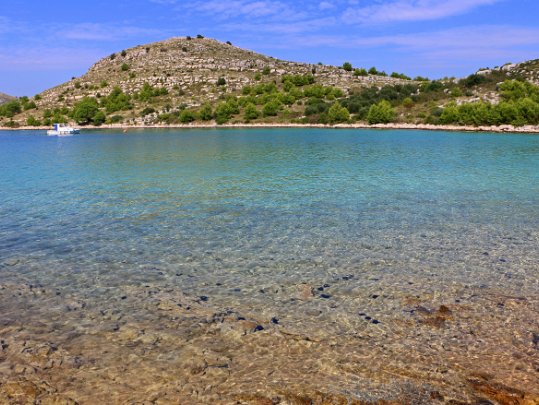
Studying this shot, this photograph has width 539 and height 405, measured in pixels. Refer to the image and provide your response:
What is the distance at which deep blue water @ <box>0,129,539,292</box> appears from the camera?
11.7 m

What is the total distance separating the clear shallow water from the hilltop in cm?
6721

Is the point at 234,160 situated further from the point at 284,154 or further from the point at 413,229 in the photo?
the point at 413,229

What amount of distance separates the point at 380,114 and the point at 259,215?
81.3 metres

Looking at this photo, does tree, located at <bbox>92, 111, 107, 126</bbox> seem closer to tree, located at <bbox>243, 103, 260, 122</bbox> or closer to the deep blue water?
tree, located at <bbox>243, 103, 260, 122</bbox>

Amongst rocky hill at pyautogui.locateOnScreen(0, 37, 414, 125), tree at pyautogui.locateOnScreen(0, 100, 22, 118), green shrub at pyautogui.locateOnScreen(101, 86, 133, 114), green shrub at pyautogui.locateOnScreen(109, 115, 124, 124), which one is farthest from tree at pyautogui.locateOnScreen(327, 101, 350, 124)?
tree at pyautogui.locateOnScreen(0, 100, 22, 118)

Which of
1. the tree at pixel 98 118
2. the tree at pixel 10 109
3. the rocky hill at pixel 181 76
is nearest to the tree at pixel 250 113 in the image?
the rocky hill at pixel 181 76

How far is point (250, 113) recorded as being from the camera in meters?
106

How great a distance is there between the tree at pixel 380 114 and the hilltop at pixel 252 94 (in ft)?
0.68

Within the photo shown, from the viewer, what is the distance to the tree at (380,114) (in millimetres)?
91688

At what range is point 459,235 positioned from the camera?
13.4 metres

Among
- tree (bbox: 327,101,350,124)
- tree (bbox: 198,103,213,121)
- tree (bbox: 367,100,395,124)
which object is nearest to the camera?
tree (bbox: 367,100,395,124)

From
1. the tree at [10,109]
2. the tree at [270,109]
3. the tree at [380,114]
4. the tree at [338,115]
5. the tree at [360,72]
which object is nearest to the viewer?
the tree at [380,114]

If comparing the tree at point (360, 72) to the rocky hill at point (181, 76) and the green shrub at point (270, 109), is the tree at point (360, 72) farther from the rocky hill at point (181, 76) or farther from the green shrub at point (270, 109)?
the green shrub at point (270, 109)

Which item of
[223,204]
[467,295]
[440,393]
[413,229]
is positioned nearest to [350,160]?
[223,204]
